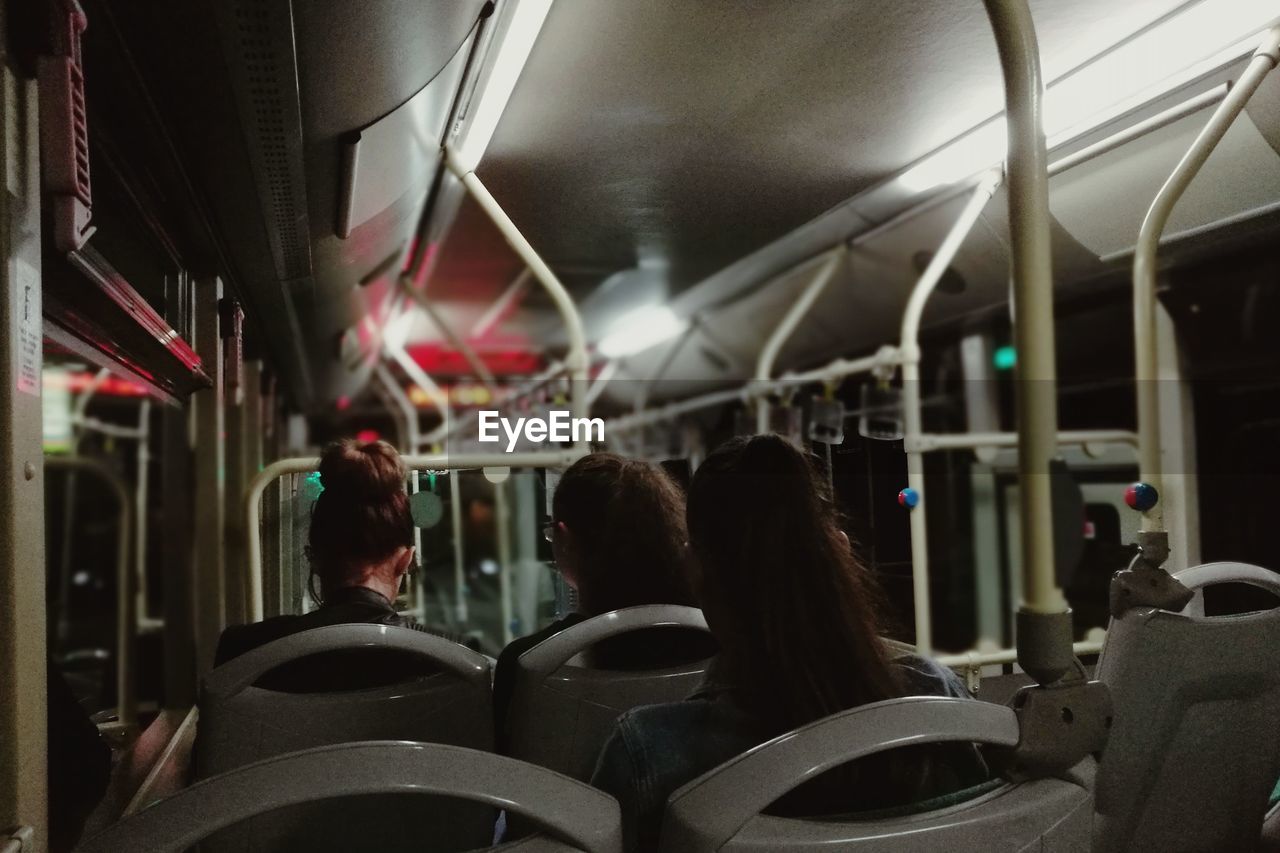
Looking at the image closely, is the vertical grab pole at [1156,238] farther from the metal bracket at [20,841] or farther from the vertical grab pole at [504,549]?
the vertical grab pole at [504,549]

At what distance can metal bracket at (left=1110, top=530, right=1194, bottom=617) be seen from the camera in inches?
49.3

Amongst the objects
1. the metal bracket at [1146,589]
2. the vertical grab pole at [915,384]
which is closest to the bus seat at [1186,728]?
the metal bracket at [1146,589]

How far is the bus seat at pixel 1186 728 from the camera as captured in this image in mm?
1261

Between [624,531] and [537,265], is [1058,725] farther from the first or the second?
[537,265]

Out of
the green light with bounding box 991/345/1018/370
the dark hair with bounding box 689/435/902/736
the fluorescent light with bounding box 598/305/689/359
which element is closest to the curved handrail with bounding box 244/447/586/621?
the dark hair with bounding box 689/435/902/736

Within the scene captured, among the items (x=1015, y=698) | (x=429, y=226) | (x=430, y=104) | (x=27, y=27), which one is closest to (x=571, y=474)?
(x=430, y=104)

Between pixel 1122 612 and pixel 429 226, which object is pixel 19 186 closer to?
pixel 1122 612

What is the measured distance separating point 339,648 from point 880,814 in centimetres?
90

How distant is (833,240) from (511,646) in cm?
252

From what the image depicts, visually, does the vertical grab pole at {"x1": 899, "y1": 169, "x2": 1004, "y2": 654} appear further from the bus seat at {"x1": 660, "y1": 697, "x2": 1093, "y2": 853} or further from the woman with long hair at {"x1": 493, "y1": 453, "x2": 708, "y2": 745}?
the bus seat at {"x1": 660, "y1": 697, "x2": 1093, "y2": 853}

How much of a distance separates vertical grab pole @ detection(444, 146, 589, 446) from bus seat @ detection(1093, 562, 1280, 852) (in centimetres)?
129

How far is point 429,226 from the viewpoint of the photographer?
3.05m

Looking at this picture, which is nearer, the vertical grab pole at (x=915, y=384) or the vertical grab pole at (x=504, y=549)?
the vertical grab pole at (x=915, y=384)

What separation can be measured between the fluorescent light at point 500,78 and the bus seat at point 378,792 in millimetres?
1242
